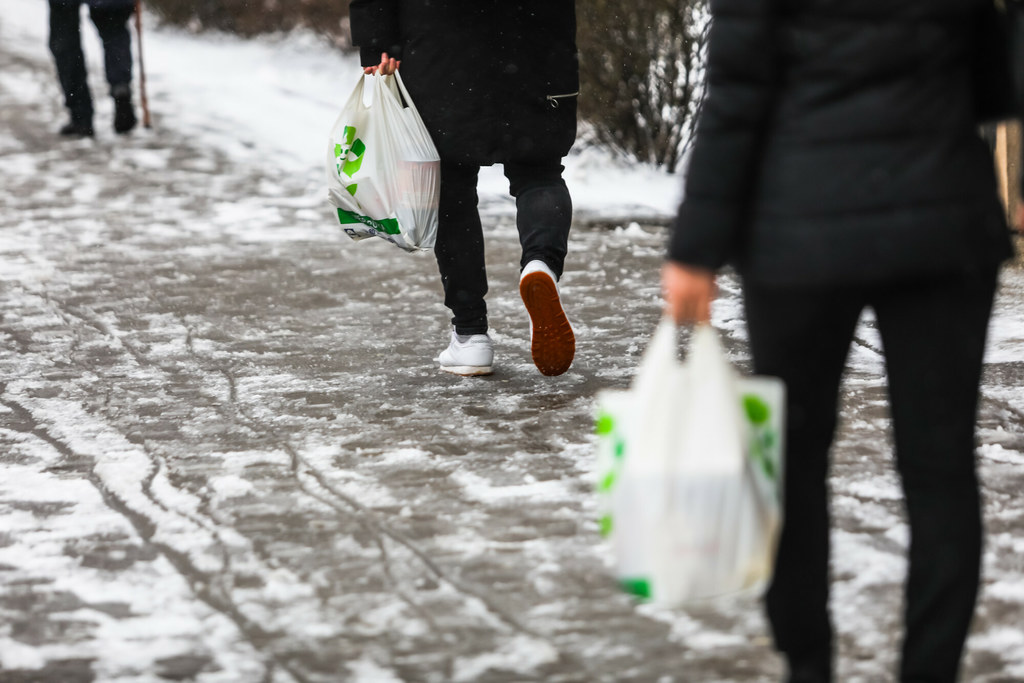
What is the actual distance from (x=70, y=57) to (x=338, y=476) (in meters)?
7.75

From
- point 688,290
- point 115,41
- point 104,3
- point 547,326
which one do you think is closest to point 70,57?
point 115,41

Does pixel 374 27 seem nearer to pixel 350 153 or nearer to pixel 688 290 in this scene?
pixel 350 153

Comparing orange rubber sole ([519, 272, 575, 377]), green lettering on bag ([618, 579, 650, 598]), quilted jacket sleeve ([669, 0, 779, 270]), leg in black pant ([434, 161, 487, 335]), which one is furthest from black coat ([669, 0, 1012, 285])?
leg in black pant ([434, 161, 487, 335])

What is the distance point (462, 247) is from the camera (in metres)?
4.80

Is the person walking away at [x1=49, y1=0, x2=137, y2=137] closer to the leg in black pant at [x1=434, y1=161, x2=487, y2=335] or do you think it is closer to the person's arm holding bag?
the leg in black pant at [x1=434, y1=161, x2=487, y2=335]

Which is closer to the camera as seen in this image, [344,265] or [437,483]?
[437,483]

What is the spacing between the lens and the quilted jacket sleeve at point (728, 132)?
207cm

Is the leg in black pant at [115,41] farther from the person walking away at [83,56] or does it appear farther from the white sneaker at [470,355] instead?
the white sneaker at [470,355]

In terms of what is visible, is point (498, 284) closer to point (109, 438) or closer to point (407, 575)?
point (109, 438)

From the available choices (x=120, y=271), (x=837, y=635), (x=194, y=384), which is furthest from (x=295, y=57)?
(x=837, y=635)

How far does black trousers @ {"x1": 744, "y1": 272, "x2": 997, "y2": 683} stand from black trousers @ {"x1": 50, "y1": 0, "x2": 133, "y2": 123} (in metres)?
9.38

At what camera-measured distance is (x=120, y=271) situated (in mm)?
6871

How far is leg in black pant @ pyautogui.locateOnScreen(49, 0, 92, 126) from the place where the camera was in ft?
35.1

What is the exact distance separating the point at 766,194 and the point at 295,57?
13434 millimetres
